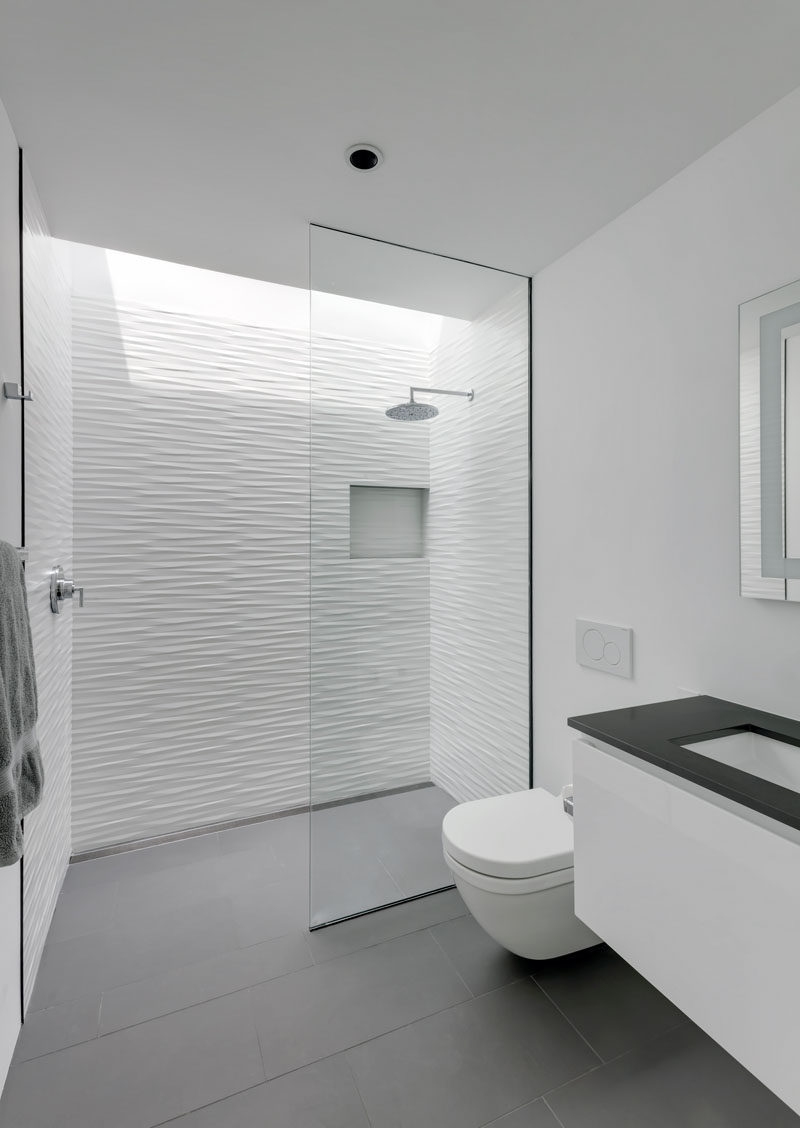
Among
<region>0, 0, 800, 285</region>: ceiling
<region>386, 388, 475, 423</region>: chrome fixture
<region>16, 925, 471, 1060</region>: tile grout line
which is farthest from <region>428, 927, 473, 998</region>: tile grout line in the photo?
<region>0, 0, 800, 285</region>: ceiling

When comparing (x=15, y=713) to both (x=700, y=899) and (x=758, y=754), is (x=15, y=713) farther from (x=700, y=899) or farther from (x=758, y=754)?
(x=758, y=754)

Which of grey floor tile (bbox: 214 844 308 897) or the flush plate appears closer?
the flush plate

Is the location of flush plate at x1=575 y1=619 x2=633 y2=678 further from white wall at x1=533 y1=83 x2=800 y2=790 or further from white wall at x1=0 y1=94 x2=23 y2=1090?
white wall at x1=0 y1=94 x2=23 y2=1090

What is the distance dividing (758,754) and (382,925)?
1.35m

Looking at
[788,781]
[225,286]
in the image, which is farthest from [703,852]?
[225,286]

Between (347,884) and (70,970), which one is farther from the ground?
(347,884)

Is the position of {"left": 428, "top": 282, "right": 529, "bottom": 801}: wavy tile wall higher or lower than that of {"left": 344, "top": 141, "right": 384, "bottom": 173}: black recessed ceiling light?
lower

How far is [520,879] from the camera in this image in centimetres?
158

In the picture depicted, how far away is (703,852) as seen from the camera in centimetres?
106

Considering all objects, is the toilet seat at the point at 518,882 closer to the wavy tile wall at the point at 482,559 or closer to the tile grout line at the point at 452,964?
the tile grout line at the point at 452,964

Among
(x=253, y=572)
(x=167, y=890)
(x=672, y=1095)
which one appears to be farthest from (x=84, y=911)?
(x=672, y=1095)

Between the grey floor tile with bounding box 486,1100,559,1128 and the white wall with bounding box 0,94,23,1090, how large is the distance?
47.0 inches

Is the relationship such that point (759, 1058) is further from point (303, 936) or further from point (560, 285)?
point (560, 285)

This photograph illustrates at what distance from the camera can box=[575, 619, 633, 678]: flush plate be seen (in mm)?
1890
